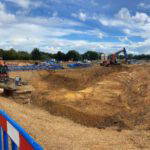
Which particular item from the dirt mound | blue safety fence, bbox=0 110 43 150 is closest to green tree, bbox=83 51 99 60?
the dirt mound

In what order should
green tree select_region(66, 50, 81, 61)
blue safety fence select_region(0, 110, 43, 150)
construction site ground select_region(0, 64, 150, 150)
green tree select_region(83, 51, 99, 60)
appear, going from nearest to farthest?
1. blue safety fence select_region(0, 110, 43, 150)
2. construction site ground select_region(0, 64, 150, 150)
3. green tree select_region(66, 50, 81, 61)
4. green tree select_region(83, 51, 99, 60)

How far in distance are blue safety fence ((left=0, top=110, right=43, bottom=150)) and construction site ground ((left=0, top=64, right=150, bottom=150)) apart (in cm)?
384

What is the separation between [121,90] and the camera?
1054 inches

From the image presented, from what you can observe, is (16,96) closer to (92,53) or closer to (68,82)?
(68,82)

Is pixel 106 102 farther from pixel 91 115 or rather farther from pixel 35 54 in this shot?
pixel 35 54

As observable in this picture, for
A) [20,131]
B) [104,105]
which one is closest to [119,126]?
[104,105]

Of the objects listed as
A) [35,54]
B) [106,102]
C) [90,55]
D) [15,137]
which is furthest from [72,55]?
[15,137]

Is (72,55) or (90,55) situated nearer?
(72,55)

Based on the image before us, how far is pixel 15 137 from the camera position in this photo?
3314 millimetres

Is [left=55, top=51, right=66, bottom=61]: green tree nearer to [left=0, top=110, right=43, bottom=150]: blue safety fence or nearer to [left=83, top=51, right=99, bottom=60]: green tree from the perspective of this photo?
[left=83, top=51, right=99, bottom=60]: green tree

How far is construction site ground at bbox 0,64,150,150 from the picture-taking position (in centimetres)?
982

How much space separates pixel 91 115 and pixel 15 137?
14515 mm

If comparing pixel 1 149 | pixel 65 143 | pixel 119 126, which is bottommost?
pixel 119 126

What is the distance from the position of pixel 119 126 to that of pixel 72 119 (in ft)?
10.2
